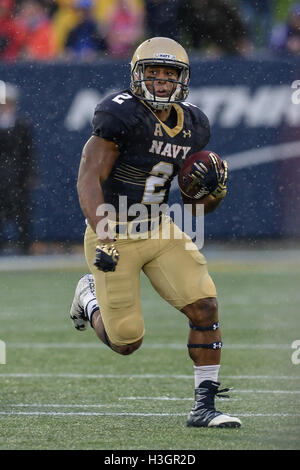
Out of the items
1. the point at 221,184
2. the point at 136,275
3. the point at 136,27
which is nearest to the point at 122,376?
the point at 136,275

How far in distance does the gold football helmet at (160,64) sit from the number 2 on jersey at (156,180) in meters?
0.22

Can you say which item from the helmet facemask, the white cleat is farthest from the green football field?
the helmet facemask

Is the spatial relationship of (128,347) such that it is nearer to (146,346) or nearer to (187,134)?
(187,134)

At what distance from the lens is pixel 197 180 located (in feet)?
12.9

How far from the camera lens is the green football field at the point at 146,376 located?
354 centimetres

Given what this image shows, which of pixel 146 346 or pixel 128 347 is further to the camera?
pixel 146 346

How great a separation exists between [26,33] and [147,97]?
6489 millimetres

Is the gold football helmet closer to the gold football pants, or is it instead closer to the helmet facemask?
the helmet facemask

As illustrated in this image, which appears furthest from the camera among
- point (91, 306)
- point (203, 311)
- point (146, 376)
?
point (146, 376)

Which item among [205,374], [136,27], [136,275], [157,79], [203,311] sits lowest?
[205,374]

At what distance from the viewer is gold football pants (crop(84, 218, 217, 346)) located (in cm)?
396

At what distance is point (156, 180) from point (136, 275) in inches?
14.4

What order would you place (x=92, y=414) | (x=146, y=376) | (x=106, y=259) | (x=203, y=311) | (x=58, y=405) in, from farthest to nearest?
1. (x=146, y=376)
2. (x=58, y=405)
3. (x=92, y=414)
4. (x=203, y=311)
5. (x=106, y=259)
